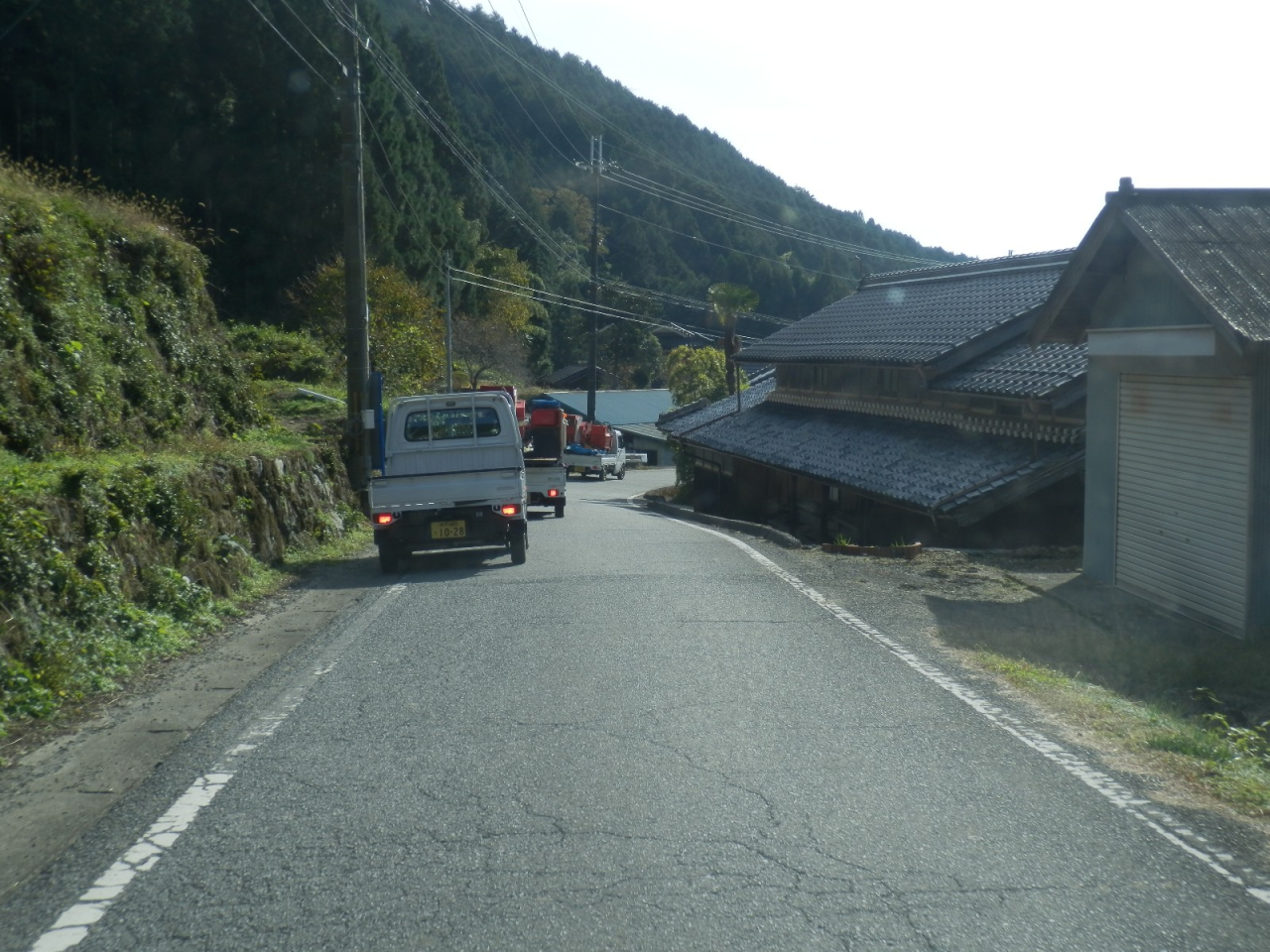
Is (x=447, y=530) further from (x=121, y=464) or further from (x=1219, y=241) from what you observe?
(x=1219, y=241)

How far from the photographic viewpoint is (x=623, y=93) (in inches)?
4678

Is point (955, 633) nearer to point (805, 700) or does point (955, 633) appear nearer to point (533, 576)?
point (805, 700)

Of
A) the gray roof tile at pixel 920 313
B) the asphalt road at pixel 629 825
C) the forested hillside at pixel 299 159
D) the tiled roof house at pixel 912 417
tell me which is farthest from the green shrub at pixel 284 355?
the asphalt road at pixel 629 825

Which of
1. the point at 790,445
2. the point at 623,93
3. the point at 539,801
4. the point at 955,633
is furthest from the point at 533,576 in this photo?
the point at 623,93

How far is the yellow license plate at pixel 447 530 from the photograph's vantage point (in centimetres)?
1344

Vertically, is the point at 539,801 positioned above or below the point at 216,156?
below

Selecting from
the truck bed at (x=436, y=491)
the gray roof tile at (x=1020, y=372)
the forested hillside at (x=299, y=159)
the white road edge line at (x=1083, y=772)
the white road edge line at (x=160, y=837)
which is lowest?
the white road edge line at (x=1083, y=772)

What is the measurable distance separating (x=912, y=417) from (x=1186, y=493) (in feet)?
39.0

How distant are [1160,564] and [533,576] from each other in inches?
263

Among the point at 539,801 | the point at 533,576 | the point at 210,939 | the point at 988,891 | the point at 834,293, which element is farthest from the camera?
the point at 834,293

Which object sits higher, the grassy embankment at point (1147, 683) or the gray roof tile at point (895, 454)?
the gray roof tile at point (895, 454)

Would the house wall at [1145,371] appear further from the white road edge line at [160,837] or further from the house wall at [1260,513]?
the white road edge line at [160,837]

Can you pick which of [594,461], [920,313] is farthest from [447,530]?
[594,461]

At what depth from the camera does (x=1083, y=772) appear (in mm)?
5637
